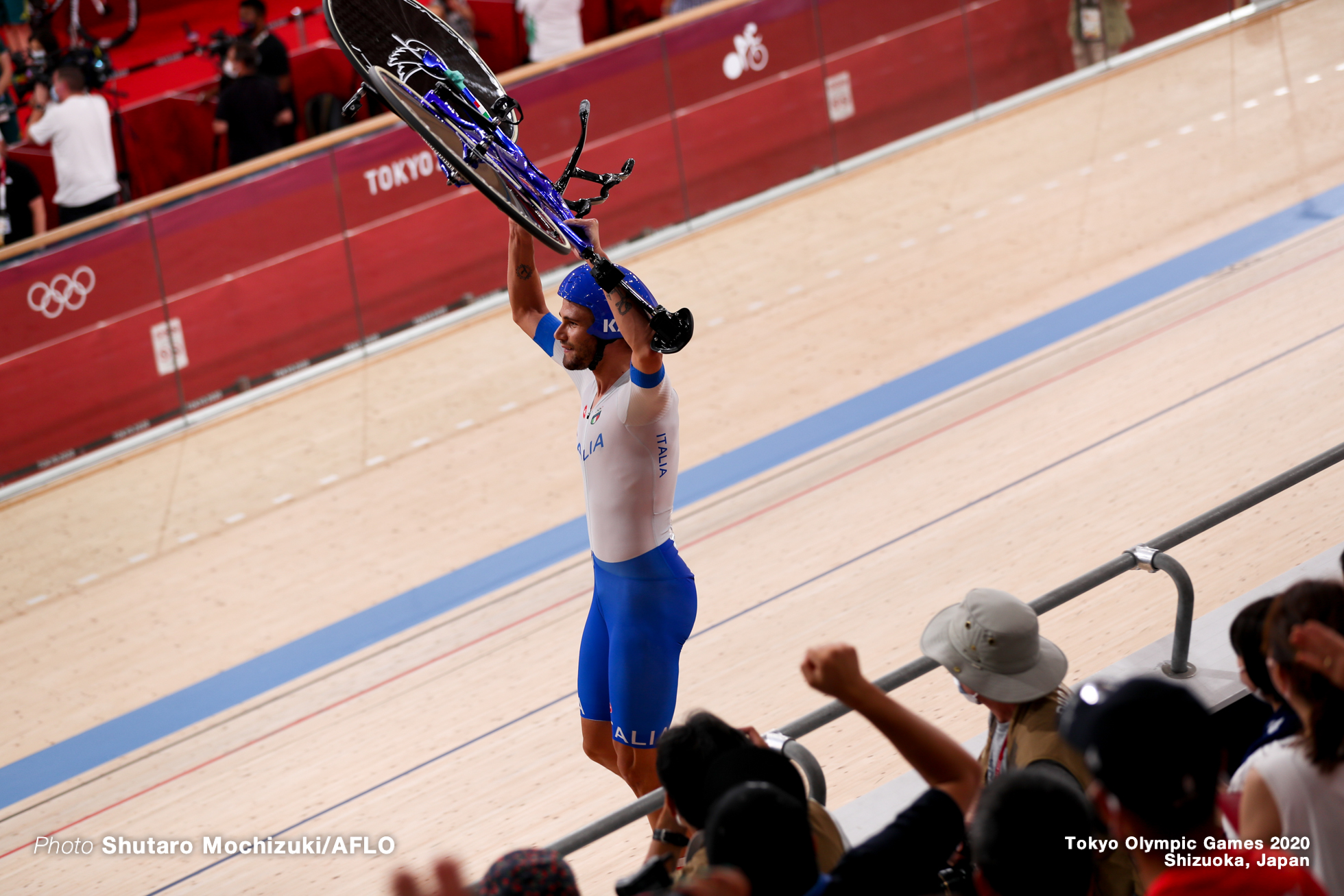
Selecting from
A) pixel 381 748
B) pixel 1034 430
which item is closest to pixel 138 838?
pixel 381 748

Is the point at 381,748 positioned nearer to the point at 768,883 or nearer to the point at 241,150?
the point at 768,883

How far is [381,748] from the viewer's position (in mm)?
4973

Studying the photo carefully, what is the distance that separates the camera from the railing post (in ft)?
10.9

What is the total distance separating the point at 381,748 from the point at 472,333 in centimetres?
418

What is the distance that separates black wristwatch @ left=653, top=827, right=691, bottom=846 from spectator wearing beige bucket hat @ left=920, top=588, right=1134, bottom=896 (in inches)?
25.4

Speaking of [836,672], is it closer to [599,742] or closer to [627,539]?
[627,539]

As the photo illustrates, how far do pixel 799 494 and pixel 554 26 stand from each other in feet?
16.5

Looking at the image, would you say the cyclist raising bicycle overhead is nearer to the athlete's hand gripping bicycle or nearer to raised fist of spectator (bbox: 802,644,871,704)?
the athlete's hand gripping bicycle

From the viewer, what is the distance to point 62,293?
747 cm

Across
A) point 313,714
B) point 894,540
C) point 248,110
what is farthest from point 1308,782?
point 248,110

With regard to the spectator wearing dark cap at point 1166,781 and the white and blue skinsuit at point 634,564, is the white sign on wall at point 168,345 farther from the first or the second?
the spectator wearing dark cap at point 1166,781

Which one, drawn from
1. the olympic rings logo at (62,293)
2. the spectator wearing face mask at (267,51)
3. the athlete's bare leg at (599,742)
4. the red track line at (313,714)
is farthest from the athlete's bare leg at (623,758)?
the spectator wearing face mask at (267,51)

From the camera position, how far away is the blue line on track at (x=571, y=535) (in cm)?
529

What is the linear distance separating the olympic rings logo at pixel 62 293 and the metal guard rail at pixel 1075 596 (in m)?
5.71
